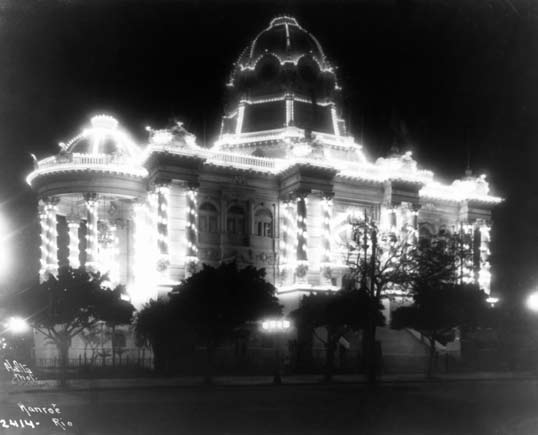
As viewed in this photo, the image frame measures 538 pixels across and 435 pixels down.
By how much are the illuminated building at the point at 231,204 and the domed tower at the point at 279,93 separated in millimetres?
405

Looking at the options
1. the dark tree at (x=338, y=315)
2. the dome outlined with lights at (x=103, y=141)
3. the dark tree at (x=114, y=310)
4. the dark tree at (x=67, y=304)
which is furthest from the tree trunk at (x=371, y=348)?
the dome outlined with lights at (x=103, y=141)

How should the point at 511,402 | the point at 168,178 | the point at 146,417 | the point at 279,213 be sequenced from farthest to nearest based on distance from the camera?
the point at 279,213 → the point at 168,178 → the point at 511,402 → the point at 146,417

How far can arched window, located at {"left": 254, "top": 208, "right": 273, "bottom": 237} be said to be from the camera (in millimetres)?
60062

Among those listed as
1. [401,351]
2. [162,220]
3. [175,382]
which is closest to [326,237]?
[401,351]

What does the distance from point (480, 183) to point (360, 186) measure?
1306 centimetres

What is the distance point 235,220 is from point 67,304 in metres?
20.5

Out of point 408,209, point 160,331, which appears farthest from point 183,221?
point 408,209

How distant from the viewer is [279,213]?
60469 mm

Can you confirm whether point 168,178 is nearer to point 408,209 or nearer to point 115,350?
point 115,350

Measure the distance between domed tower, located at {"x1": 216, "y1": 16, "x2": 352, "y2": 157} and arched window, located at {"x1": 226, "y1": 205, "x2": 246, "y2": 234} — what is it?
864 centimetres

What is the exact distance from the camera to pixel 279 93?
69875 millimetres

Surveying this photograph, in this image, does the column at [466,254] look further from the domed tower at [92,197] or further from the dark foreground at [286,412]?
the domed tower at [92,197]

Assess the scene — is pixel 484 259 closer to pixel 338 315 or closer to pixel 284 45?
pixel 338 315

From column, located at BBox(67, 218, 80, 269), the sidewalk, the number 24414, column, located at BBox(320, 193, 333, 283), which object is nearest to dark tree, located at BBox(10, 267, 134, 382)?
the sidewalk
